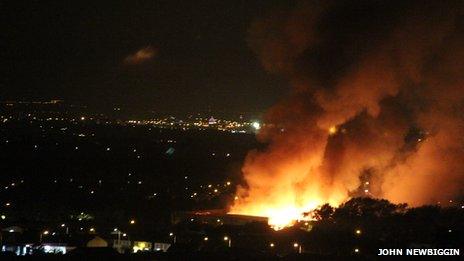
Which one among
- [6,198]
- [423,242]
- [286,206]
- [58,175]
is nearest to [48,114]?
[58,175]

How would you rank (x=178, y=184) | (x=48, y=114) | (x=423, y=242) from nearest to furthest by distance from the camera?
(x=423, y=242) < (x=178, y=184) < (x=48, y=114)

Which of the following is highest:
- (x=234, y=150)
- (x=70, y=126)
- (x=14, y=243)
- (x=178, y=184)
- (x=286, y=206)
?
(x=70, y=126)

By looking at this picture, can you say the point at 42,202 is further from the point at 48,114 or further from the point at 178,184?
the point at 48,114

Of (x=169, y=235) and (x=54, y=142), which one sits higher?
(x=54, y=142)

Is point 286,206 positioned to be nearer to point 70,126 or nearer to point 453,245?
point 453,245

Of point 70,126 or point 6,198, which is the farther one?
point 70,126

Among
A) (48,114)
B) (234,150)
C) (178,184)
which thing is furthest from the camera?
(48,114)

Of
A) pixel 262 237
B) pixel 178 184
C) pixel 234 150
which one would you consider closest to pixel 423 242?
pixel 262 237

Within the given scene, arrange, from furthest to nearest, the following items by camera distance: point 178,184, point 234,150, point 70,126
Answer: point 70,126 < point 234,150 < point 178,184

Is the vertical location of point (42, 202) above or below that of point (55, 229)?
above
